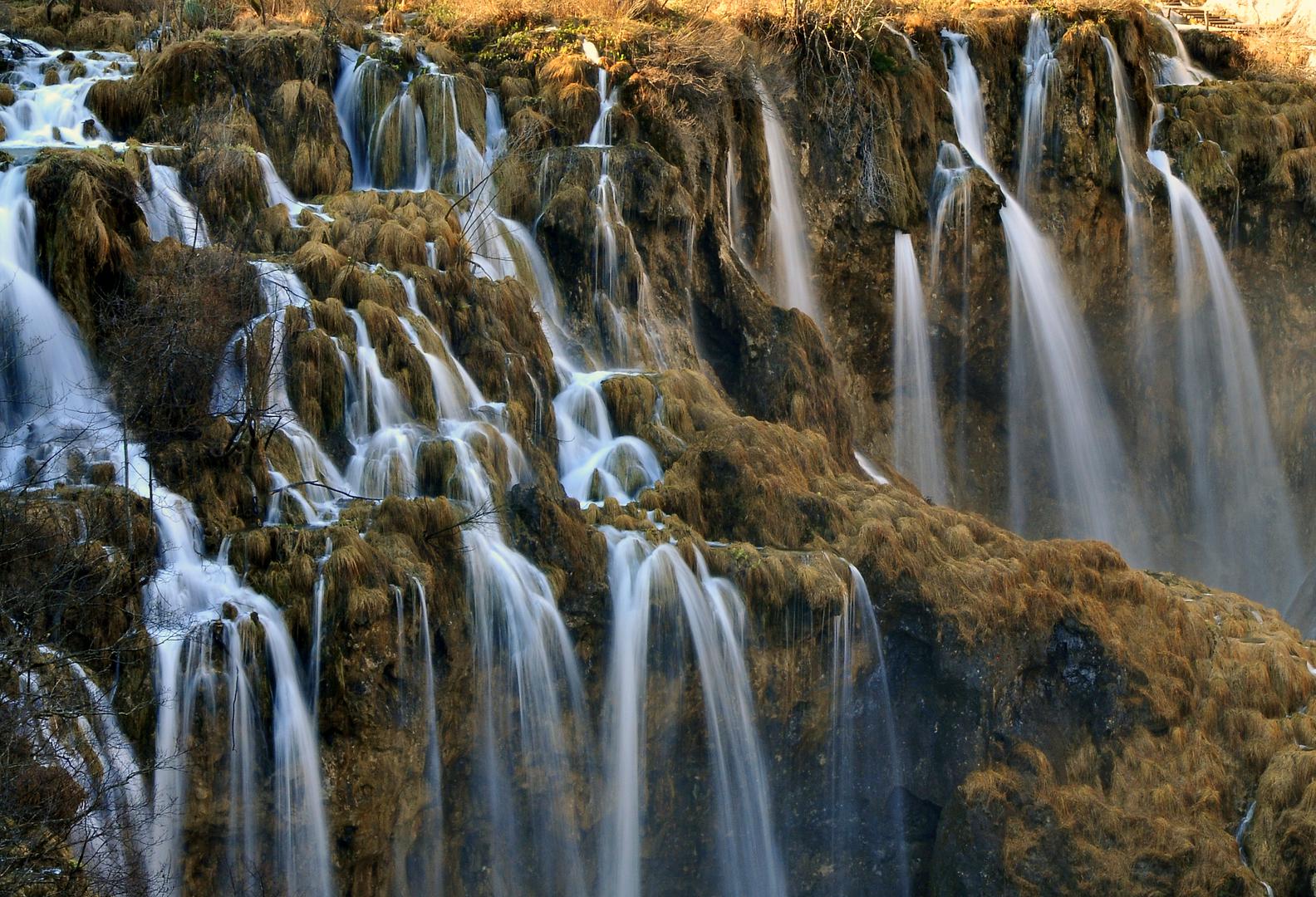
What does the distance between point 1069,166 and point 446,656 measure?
18.4m

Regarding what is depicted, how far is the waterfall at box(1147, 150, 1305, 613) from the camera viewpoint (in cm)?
3031

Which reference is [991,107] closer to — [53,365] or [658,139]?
[658,139]

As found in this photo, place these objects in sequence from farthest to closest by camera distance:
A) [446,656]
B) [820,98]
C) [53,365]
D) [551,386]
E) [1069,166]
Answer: [1069,166], [820,98], [551,386], [53,365], [446,656]

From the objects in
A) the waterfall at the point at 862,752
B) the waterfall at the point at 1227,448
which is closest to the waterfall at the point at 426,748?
the waterfall at the point at 862,752

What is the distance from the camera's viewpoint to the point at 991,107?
2906cm

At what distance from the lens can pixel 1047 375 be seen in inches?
1126

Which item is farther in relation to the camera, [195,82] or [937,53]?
[937,53]

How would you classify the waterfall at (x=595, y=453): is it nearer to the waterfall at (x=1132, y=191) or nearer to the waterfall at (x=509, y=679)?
the waterfall at (x=509, y=679)

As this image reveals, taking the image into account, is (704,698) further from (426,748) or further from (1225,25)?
(1225,25)

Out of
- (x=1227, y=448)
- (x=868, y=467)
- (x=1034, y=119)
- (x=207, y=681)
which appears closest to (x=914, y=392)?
(x=868, y=467)

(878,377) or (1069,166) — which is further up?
(1069,166)

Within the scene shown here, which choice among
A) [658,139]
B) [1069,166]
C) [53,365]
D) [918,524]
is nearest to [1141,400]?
[1069,166]

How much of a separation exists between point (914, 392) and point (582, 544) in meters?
13.5

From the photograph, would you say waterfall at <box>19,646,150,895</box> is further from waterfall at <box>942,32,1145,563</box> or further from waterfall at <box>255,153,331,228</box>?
waterfall at <box>942,32,1145,563</box>
